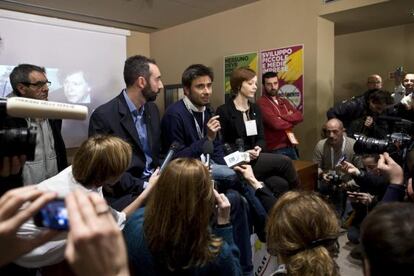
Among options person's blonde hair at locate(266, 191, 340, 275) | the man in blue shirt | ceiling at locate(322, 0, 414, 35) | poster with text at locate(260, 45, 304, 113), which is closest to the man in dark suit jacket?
the man in blue shirt

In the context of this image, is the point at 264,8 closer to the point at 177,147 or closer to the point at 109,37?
the point at 109,37

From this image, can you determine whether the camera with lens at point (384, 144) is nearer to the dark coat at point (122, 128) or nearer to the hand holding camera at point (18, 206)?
the dark coat at point (122, 128)

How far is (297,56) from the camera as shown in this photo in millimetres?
3289

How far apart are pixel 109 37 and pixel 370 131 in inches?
103

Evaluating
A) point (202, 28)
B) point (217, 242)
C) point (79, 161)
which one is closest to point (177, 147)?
point (79, 161)

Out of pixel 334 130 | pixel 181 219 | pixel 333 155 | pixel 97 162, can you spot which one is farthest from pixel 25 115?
pixel 333 155

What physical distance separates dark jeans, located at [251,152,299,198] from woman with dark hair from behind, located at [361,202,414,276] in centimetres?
150

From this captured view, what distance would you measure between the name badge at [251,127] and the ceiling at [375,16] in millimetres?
1358

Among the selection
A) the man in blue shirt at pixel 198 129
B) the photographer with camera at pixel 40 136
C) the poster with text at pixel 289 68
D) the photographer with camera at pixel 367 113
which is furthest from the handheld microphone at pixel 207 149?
the poster with text at pixel 289 68

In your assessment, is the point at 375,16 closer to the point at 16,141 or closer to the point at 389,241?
the point at 389,241

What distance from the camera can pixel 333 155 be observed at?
3062 mm

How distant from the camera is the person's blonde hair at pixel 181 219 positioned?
1.08m

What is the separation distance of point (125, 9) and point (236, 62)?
50.6 inches

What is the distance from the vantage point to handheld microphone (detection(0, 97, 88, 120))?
619mm
